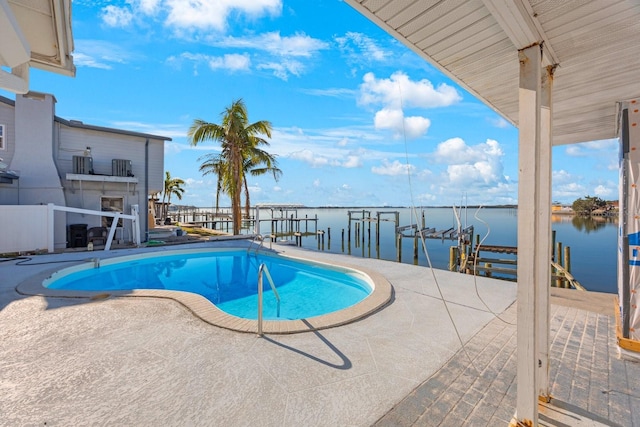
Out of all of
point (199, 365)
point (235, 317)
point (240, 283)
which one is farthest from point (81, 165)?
point (199, 365)

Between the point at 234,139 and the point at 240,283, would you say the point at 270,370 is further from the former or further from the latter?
the point at 234,139

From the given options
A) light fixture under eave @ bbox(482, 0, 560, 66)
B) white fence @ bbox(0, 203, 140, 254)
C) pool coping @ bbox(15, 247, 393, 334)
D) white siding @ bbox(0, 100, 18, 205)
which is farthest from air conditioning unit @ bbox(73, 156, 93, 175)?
light fixture under eave @ bbox(482, 0, 560, 66)

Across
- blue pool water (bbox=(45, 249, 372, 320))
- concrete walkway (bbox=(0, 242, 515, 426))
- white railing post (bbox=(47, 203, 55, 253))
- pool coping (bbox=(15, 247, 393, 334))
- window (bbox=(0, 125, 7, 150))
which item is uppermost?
window (bbox=(0, 125, 7, 150))

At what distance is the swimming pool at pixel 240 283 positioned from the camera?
5.07 m

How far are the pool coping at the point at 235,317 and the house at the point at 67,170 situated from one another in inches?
199

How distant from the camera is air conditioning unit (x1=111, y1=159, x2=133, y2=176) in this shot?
1178 centimetres

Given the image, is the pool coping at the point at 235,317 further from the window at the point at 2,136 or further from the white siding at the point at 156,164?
the white siding at the point at 156,164

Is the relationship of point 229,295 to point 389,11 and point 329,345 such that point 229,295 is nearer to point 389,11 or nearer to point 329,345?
point 329,345

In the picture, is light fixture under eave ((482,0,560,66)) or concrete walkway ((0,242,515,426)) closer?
light fixture under eave ((482,0,560,66))

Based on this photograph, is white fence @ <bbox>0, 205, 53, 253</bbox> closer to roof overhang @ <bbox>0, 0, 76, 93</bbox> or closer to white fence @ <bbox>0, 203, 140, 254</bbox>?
white fence @ <bbox>0, 203, 140, 254</bbox>

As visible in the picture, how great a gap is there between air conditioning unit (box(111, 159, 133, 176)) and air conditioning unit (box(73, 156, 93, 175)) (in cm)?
79

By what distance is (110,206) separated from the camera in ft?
39.8

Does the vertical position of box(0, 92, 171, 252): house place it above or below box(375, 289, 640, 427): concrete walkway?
above

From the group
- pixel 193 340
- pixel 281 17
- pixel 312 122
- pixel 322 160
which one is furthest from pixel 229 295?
pixel 322 160
